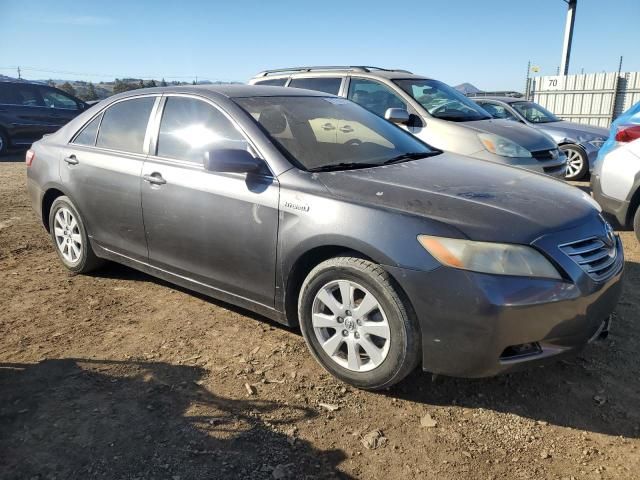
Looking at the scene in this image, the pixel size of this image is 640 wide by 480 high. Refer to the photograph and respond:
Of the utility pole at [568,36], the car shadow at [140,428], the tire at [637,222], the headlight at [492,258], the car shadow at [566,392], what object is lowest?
the car shadow at [140,428]

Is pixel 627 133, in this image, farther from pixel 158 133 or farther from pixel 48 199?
pixel 48 199

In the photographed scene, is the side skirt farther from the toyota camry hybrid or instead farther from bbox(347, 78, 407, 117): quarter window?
bbox(347, 78, 407, 117): quarter window

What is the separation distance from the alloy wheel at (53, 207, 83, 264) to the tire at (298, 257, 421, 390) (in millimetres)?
2576

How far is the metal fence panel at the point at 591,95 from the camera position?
14.9 m

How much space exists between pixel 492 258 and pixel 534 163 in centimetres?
454

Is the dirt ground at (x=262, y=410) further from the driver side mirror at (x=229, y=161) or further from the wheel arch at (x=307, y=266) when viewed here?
the driver side mirror at (x=229, y=161)

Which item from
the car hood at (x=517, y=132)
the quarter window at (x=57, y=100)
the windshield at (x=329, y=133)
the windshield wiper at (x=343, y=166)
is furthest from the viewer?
the quarter window at (x=57, y=100)

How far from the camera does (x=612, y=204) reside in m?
5.39

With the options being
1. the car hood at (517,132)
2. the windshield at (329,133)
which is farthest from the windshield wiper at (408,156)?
the car hood at (517,132)

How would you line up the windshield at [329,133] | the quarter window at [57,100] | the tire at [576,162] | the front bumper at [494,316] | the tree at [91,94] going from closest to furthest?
the front bumper at [494,316] → the windshield at [329,133] → the tire at [576,162] → the quarter window at [57,100] → the tree at [91,94]

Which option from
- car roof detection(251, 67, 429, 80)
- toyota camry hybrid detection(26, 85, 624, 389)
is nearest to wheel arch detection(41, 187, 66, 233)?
toyota camry hybrid detection(26, 85, 624, 389)

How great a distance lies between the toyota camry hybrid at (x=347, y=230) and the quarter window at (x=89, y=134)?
Result: 0.13 ft

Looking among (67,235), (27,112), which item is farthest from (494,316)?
(27,112)

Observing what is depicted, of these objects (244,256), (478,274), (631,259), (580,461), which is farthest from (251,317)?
(631,259)
